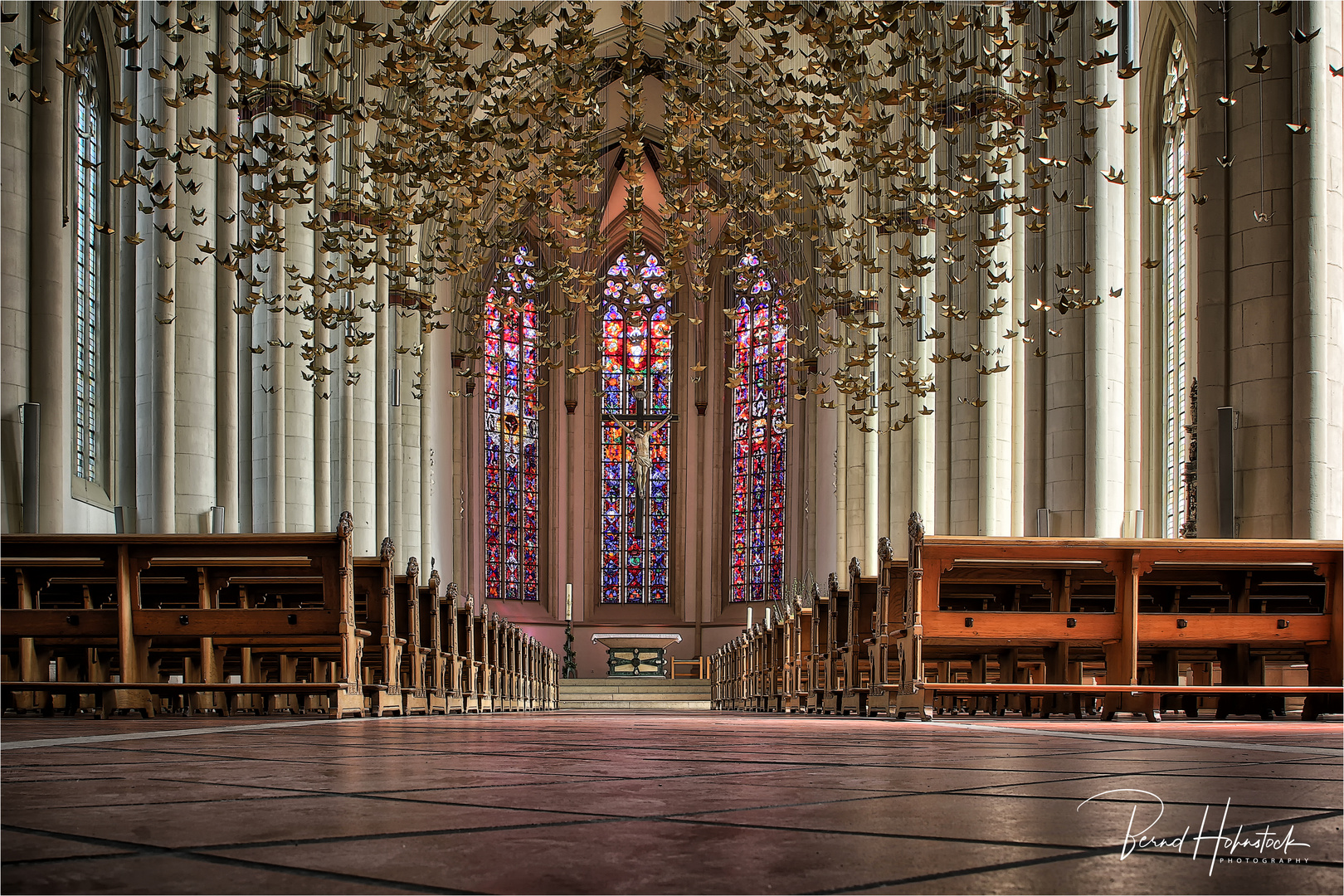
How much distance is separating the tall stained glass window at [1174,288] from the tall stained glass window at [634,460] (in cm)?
1510

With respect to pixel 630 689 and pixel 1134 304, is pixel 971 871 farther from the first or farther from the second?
pixel 630 689

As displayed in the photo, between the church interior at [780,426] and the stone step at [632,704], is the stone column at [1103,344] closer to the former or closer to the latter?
the church interior at [780,426]

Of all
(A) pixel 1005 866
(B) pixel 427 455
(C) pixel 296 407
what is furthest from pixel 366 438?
(A) pixel 1005 866

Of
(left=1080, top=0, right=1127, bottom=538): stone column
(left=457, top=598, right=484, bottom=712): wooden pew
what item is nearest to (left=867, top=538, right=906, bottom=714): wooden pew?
(left=457, top=598, right=484, bottom=712): wooden pew

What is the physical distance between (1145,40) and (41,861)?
1751cm

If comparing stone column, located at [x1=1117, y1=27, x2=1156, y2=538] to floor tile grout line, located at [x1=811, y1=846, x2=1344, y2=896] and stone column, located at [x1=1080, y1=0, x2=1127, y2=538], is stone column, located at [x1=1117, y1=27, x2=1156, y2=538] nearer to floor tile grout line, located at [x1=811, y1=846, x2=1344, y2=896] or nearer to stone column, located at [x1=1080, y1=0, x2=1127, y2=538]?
stone column, located at [x1=1080, y1=0, x2=1127, y2=538]

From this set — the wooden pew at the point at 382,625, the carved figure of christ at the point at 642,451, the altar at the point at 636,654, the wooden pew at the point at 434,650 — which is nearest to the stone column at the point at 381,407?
the altar at the point at 636,654

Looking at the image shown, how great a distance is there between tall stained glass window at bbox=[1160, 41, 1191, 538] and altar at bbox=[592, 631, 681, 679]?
1276cm

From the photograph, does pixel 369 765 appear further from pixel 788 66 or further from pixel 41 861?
pixel 788 66

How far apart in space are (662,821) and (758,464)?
27.6m

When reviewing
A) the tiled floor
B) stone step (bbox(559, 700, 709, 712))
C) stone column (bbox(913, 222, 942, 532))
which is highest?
stone column (bbox(913, 222, 942, 532))

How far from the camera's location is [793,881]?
117 cm

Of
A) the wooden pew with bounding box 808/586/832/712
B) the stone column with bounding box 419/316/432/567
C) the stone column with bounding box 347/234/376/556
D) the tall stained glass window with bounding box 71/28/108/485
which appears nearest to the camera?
the wooden pew with bounding box 808/586/832/712

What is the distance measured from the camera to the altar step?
23.6 m
